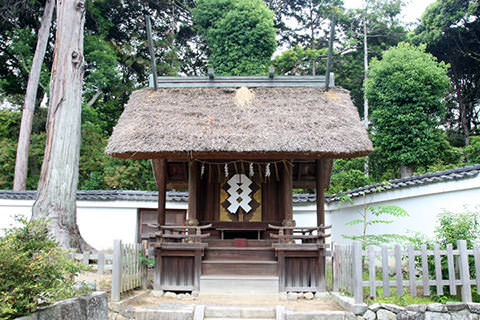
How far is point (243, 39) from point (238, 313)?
15941mm

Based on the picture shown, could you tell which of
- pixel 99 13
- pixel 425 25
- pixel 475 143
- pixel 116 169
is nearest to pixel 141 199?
pixel 116 169

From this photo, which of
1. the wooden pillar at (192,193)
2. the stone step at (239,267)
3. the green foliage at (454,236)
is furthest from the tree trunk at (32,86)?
the green foliage at (454,236)

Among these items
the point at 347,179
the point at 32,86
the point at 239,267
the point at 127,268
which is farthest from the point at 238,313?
the point at 32,86

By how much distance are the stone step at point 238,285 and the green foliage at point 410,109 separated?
10.7 metres

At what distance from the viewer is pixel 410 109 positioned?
16.1 metres

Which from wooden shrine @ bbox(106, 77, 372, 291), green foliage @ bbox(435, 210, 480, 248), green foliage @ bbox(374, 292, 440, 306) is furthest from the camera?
wooden shrine @ bbox(106, 77, 372, 291)

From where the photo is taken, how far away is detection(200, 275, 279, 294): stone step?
749 centimetres

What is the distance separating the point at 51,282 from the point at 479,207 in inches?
296

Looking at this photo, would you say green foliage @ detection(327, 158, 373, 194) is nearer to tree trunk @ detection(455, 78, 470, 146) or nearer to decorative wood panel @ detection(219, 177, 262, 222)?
tree trunk @ detection(455, 78, 470, 146)

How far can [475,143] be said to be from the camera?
1577 cm

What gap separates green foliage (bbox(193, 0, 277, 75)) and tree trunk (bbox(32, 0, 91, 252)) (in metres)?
9.88

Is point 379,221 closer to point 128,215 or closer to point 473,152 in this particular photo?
point 128,215

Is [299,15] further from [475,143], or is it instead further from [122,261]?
[122,261]

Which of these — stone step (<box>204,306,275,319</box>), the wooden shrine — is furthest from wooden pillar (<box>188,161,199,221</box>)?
stone step (<box>204,306,275,319</box>)
